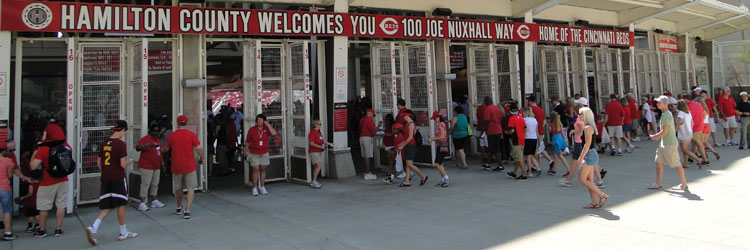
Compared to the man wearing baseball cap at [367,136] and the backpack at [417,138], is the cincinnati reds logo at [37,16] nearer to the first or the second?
the man wearing baseball cap at [367,136]

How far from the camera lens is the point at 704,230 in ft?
18.2

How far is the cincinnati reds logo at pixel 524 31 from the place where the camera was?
1352cm

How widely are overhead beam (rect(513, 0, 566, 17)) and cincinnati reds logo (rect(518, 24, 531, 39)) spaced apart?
1.33ft

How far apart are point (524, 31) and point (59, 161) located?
11.4m

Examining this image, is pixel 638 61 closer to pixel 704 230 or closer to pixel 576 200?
pixel 576 200

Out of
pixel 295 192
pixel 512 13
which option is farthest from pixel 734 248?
pixel 512 13

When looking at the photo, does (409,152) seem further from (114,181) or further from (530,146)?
(114,181)

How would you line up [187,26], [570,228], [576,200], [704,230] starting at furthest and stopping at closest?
[187,26] → [576,200] → [570,228] → [704,230]

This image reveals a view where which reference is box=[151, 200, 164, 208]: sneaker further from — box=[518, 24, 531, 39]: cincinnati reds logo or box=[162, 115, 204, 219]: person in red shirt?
box=[518, 24, 531, 39]: cincinnati reds logo

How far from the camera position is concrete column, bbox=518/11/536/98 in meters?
13.8

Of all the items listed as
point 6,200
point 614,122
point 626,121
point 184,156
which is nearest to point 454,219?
point 184,156

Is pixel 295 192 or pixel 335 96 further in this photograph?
pixel 335 96

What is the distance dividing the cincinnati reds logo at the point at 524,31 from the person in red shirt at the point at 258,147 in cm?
776

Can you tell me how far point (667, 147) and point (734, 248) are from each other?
3.31m
